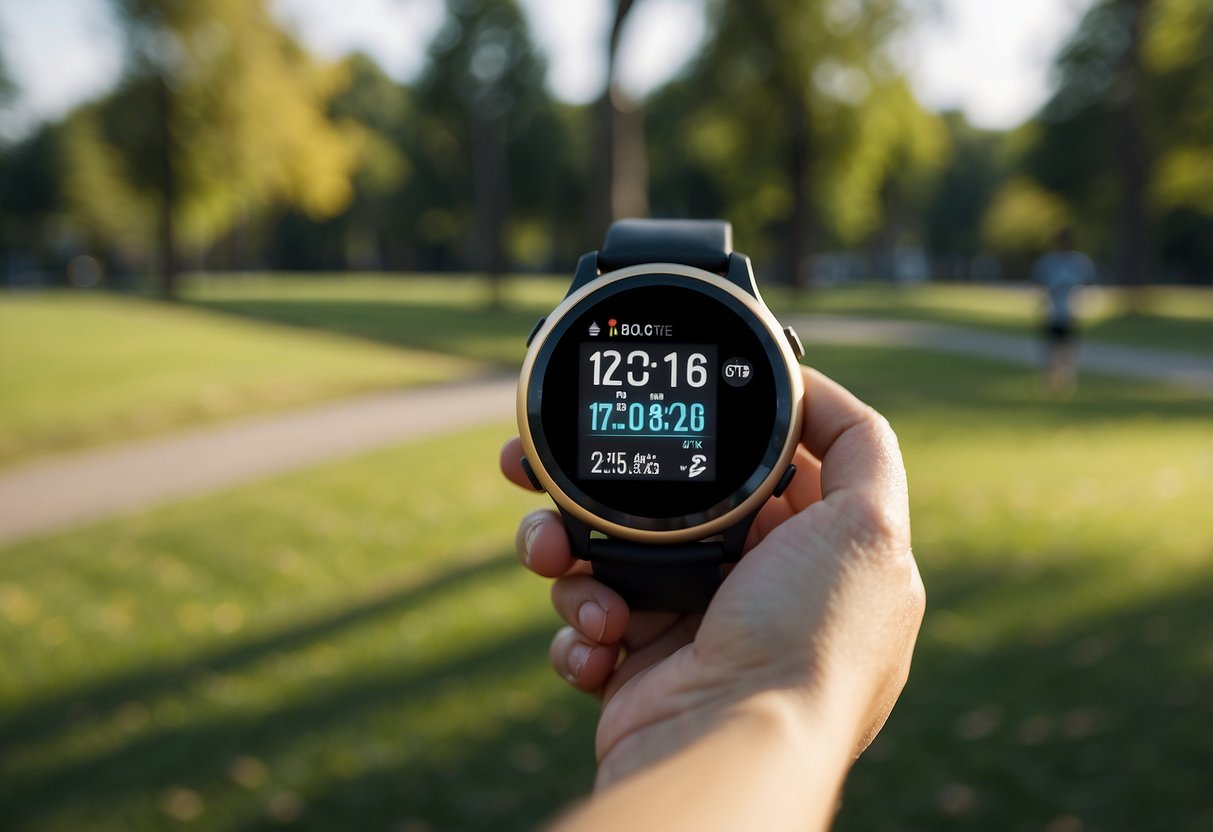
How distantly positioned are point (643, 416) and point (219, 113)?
1344 inches

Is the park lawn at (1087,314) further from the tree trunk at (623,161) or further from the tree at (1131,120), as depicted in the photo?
the tree trunk at (623,161)

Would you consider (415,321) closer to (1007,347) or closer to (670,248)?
(1007,347)

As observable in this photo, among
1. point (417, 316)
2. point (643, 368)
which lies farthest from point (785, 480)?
point (417, 316)

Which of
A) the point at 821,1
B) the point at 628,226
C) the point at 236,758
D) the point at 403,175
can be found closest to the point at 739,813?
the point at 628,226

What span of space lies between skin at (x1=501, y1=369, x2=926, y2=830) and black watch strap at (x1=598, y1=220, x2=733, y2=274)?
0.31 metres

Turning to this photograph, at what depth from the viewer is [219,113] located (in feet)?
105

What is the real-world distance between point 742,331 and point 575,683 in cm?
71

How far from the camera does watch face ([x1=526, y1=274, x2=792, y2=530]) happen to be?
178cm

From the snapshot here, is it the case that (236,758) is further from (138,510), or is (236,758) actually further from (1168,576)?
(1168,576)

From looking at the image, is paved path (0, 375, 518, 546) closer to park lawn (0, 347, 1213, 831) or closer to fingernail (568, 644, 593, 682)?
park lawn (0, 347, 1213, 831)

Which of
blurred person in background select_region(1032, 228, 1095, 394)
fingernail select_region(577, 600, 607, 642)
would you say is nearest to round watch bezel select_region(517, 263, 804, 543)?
fingernail select_region(577, 600, 607, 642)

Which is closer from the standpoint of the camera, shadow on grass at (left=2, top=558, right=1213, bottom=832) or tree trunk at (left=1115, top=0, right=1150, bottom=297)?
shadow on grass at (left=2, top=558, right=1213, bottom=832)

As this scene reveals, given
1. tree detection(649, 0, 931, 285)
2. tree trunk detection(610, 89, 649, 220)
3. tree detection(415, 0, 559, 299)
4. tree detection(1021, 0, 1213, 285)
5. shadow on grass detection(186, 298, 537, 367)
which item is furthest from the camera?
tree detection(415, 0, 559, 299)

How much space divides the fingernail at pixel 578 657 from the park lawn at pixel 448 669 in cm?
179
